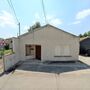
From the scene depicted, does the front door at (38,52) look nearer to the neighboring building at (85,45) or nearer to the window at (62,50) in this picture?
the window at (62,50)

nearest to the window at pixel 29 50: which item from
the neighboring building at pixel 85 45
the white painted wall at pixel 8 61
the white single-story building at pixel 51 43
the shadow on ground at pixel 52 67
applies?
the white single-story building at pixel 51 43

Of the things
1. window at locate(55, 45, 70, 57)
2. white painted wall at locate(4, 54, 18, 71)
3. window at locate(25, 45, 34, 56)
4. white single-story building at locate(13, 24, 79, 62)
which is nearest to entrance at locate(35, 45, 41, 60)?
window at locate(25, 45, 34, 56)

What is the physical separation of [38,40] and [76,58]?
5.27 m

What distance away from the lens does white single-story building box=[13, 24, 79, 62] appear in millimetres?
20016

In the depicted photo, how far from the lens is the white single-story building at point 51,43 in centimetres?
2002

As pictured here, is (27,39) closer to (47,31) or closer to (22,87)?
(47,31)

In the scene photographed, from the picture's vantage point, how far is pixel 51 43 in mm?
20062

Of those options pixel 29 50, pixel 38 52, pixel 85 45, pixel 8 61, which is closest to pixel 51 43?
pixel 38 52

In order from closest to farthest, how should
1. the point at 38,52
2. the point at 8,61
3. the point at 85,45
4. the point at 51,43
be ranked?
the point at 8,61, the point at 51,43, the point at 38,52, the point at 85,45

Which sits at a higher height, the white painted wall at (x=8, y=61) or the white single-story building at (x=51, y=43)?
the white single-story building at (x=51, y=43)

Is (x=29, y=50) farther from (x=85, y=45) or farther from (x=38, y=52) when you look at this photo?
(x=85, y=45)

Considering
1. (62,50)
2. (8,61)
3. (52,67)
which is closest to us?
(8,61)

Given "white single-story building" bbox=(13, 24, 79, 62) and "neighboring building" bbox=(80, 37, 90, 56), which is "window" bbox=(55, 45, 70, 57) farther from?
"neighboring building" bbox=(80, 37, 90, 56)

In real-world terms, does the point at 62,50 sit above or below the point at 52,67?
above
